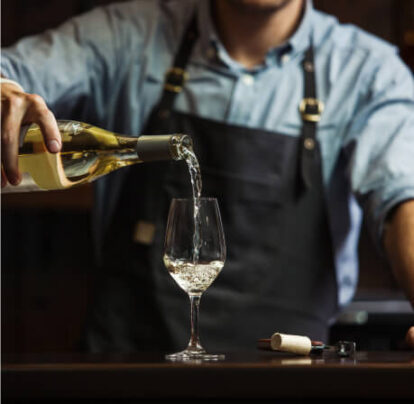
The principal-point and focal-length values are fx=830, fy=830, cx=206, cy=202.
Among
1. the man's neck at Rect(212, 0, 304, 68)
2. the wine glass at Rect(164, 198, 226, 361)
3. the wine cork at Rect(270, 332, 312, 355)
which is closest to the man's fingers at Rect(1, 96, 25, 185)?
the wine glass at Rect(164, 198, 226, 361)

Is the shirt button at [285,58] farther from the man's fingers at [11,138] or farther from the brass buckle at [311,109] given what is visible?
the man's fingers at [11,138]

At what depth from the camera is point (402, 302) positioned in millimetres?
2488

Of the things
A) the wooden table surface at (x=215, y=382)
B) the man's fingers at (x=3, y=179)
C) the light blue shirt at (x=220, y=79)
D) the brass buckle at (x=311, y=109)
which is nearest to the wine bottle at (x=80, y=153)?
the man's fingers at (x=3, y=179)

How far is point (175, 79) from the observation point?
1960mm

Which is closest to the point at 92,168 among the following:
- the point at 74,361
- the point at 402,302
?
the point at 74,361

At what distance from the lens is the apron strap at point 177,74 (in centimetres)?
194

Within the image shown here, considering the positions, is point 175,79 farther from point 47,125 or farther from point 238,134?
point 47,125

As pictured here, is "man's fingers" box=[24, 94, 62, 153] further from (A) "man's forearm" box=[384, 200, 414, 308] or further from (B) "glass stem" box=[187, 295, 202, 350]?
(A) "man's forearm" box=[384, 200, 414, 308]

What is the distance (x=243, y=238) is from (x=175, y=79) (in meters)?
0.41

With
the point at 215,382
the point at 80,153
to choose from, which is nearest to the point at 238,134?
the point at 80,153

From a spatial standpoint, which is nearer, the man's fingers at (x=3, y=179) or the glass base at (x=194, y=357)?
the glass base at (x=194, y=357)

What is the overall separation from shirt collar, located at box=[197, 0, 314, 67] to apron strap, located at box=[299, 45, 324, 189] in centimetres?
8

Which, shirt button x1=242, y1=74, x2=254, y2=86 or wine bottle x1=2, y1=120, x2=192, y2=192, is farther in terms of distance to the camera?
shirt button x1=242, y1=74, x2=254, y2=86

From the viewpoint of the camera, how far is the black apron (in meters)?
1.84
